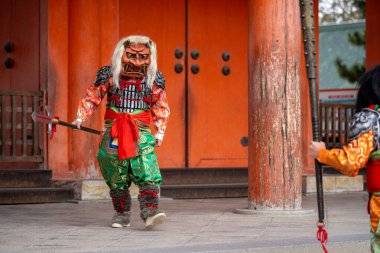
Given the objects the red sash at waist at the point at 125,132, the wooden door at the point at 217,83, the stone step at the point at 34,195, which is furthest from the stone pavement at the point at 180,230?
the wooden door at the point at 217,83

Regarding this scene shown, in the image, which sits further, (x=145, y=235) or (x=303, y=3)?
(x=145, y=235)

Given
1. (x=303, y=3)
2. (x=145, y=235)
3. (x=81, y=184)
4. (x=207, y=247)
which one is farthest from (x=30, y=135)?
(x=303, y=3)

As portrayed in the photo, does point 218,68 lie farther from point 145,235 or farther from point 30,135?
point 145,235

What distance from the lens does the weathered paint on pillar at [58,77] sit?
11367 millimetres

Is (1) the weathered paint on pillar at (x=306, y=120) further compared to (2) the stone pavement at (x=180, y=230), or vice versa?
(1) the weathered paint on pillar at (x=306, y=120)

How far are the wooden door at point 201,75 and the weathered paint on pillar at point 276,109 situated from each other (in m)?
3.24

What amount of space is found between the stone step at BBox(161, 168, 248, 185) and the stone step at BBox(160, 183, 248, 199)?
20 cm

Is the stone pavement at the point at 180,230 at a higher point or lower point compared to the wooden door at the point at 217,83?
lower

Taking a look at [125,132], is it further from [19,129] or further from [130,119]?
[19,129]

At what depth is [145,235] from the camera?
7.61 meters

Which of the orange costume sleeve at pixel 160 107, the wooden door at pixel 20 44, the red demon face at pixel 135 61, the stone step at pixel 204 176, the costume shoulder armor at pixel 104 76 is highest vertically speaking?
the wooden door at pixel 20 44

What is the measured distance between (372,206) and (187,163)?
7.74 meters

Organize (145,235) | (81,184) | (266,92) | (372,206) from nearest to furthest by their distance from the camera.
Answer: (372,206)
(145,235)
(266,92)
(81,184)

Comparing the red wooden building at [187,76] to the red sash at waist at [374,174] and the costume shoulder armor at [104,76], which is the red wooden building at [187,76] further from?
the red sash at waist at [374,174]
